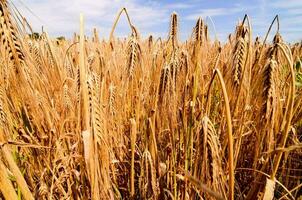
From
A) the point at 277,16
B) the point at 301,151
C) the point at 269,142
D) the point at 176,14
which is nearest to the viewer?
the point at 269,142

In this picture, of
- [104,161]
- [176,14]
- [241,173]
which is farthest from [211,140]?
[176,14]

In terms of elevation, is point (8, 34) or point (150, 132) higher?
point (8, 34)

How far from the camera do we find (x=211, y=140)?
0.82m

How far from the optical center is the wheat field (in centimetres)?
77

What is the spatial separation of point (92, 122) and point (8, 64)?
0.27 metres

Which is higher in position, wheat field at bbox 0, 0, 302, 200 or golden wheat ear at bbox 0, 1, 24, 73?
golden wheat ear at bbox 0, 1, 24, 73

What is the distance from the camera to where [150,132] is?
125 centimetres

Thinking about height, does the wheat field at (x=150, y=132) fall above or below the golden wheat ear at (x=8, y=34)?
below

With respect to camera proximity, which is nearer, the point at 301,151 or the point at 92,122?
the point at 92,122

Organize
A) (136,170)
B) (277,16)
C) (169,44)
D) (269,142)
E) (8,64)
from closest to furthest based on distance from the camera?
(8,64), (269,142), (277,16), (136,170), (169,44)

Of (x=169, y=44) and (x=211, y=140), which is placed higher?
(x=169, y=44)

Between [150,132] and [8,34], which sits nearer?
[8,34]

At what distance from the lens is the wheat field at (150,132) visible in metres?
0.77

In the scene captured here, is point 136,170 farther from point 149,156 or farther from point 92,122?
point 92,122
